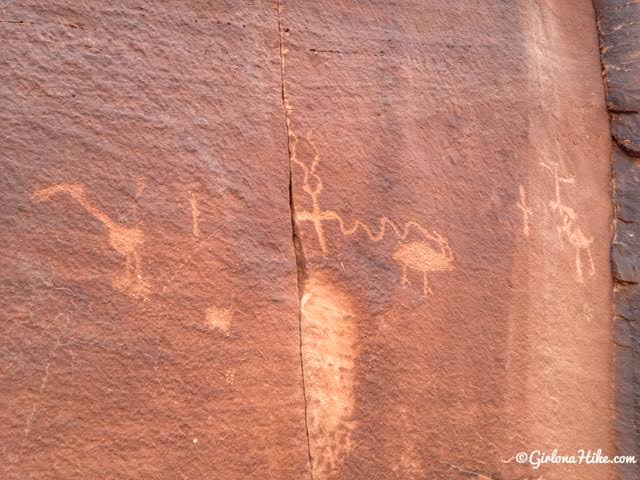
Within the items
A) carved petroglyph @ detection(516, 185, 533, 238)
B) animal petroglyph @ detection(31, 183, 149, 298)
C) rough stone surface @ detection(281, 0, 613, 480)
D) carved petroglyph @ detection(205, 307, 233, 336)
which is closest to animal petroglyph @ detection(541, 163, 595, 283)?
rough stone surface @ detection(281, 0, 613, 480)

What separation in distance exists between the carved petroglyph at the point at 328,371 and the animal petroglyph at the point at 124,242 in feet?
1.61

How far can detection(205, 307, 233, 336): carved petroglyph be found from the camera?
155 cm

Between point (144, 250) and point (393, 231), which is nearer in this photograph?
point (144, 250)

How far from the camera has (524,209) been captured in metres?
2.06

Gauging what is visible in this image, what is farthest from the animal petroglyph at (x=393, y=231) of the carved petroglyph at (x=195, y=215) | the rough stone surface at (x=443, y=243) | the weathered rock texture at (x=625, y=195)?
the weathered rock texture at (x=625, y=195)

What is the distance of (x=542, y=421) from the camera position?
1969mm

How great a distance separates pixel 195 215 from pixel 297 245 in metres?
0.32

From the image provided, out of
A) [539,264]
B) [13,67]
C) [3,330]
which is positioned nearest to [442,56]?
[539,264]

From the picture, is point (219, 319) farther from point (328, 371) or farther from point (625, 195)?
point (625, 195)

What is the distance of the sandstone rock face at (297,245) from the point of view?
Result: 1.42 m

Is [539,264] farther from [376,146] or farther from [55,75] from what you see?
[55,75]

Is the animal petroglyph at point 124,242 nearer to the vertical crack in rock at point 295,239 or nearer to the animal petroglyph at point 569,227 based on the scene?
the vertical crack in rock at point 295,239

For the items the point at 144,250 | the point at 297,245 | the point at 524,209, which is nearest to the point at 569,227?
the point at 524,209

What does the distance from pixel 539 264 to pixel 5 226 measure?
67.7 inches
